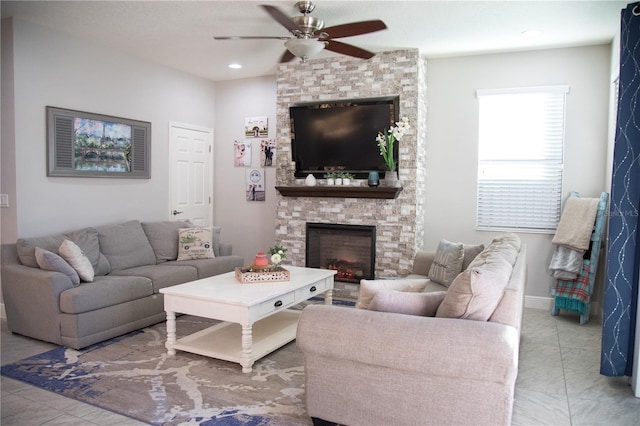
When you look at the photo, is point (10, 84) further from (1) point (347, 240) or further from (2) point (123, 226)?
(1) point (347, 240)

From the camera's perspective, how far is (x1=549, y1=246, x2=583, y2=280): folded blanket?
4.77 meters

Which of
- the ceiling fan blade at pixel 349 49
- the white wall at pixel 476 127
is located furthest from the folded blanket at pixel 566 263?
the ceiling fan blade at pixel 349 49

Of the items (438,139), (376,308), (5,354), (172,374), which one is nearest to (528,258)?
(438,139)

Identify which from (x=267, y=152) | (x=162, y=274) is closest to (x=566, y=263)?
(x=267, y=152)

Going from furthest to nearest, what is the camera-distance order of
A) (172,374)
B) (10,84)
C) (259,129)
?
1. (259,129)
2. (10,84)
3. (172,374)

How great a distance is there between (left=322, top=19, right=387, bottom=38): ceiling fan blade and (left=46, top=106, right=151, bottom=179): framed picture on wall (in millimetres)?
2821

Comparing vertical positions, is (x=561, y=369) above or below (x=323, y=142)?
below

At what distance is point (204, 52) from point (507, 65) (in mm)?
3397

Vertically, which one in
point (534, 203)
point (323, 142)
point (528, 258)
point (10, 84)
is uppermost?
point (10, 84)

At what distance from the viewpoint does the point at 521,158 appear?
17.4 ft

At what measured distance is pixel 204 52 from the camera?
5441 mm

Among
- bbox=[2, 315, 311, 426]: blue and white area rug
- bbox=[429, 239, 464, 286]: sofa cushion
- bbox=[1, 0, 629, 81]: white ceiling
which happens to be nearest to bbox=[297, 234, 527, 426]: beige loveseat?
bbox=[2, 315, 311, 426]: blue and white area rug

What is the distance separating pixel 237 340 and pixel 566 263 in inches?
132

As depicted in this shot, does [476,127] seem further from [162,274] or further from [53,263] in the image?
[53,263]
